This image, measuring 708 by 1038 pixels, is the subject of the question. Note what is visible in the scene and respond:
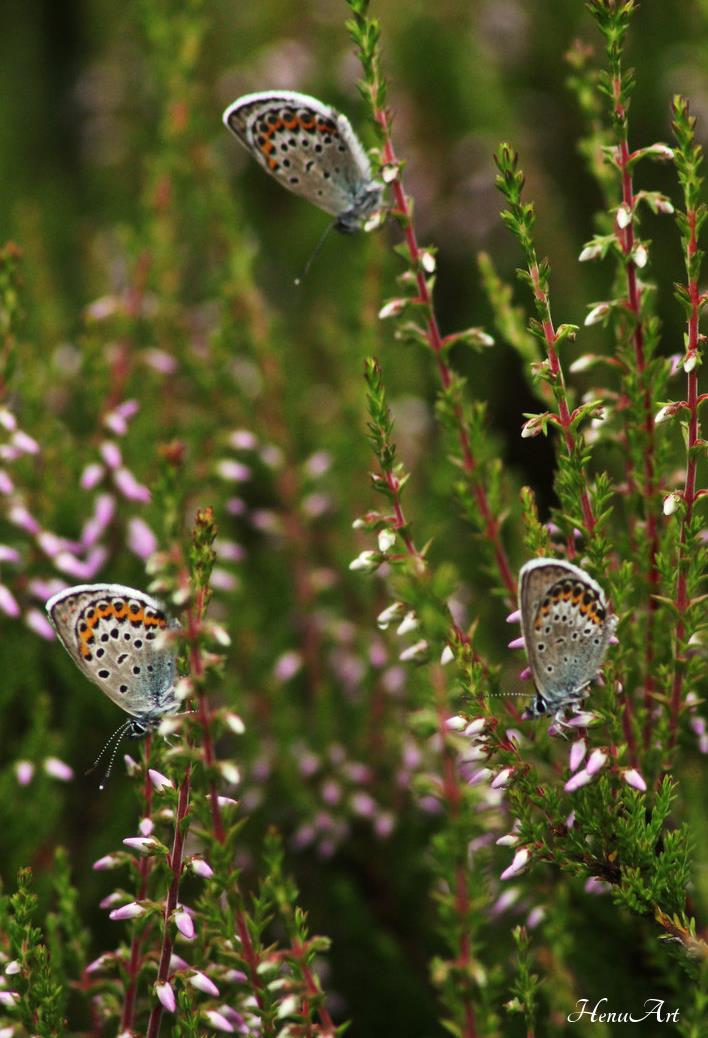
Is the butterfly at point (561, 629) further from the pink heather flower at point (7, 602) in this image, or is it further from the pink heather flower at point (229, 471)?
the pink heather flower at point (229, 471)

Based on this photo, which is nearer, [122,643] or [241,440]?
[122,643]

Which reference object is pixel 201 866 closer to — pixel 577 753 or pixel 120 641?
pixel 120 641

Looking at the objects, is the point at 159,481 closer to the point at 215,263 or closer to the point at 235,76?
the point at 215,263

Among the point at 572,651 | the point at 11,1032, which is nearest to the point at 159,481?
the point at 572,651

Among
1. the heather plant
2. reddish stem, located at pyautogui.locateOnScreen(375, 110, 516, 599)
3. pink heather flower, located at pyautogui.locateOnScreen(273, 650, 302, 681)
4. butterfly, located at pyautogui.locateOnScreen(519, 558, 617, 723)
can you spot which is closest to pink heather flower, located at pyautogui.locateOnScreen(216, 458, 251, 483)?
the heather plant

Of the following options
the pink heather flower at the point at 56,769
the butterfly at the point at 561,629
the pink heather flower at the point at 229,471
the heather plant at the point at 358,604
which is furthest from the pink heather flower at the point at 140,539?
the butterfly at the point at 561,629

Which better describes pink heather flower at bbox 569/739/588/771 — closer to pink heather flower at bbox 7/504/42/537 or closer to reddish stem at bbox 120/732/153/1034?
reddish stem at bbox 120/732/153/1034
